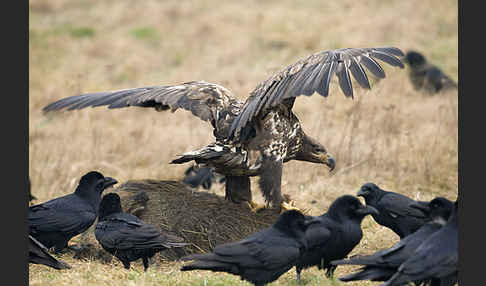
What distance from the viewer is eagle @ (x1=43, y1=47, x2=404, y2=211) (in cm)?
554

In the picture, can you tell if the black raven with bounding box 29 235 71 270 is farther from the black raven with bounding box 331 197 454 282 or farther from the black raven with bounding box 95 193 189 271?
the black raven with bounding box 331 197 454 282

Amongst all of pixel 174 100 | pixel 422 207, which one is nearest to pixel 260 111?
pixel 174 100

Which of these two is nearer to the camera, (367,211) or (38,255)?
(38,255)

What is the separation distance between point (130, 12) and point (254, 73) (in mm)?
6580

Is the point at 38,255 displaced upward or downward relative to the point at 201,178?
downward

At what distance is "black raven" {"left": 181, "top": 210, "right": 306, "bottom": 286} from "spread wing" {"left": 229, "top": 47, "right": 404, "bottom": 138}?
1.17m

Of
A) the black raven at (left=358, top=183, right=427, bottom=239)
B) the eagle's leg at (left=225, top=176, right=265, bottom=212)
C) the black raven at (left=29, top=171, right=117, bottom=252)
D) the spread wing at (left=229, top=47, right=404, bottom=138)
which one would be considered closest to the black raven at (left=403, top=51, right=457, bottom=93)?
the eagle's leg at (left=225, top=176, right=265, bottom=212)

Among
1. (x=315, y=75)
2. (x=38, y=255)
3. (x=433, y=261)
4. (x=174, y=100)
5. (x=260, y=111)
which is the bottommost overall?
(x=38, y=255)

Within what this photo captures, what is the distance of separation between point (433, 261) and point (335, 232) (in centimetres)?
95

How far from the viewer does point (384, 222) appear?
5691 millimetres

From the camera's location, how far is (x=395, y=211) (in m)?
5.54

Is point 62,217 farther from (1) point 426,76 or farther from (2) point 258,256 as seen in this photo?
(1) point 426,76

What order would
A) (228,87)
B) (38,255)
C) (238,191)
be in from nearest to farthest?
(38,255) < (238,191) < (228,87)

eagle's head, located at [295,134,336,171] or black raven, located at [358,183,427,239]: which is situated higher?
eagle's head, located at [295,134,336,171]
